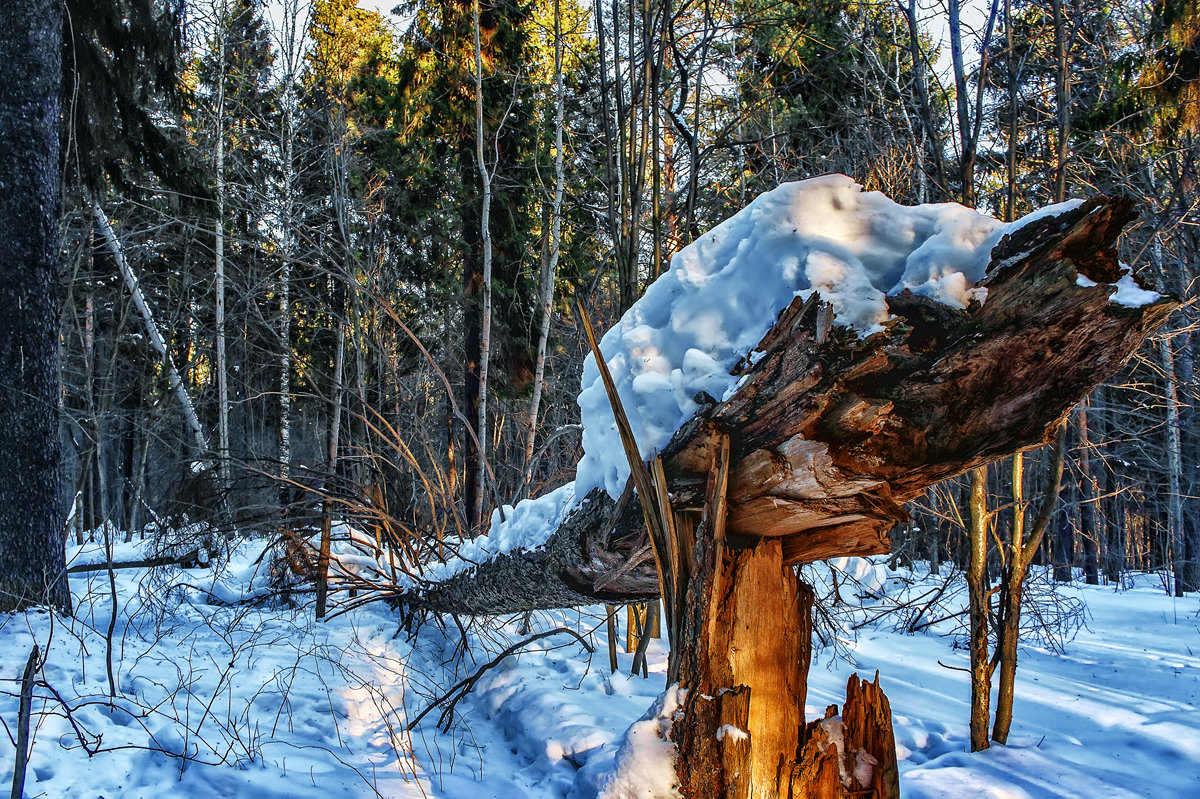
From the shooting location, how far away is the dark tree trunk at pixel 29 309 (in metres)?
4.86

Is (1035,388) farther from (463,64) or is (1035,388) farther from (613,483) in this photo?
(463,64)

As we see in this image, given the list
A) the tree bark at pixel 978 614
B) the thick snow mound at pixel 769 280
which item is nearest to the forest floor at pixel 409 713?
the tree bark at pixel 978 614

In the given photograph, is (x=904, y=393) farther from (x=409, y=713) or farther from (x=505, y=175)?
(x=505, y=175)

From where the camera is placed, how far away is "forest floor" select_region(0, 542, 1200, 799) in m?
3.07

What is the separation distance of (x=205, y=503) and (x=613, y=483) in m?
4.29

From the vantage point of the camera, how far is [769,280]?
160cm

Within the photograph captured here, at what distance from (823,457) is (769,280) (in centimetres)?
46

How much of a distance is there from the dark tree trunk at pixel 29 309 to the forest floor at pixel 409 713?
559 millimetres

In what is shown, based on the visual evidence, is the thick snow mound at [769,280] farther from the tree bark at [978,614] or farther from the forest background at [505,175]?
the tree bark at [978,614]

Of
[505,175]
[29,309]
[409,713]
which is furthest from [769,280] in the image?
[505,175]

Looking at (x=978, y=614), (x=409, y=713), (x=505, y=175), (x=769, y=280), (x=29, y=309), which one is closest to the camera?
(x=769, y=280)

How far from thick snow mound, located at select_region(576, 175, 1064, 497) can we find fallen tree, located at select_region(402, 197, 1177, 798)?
5cm

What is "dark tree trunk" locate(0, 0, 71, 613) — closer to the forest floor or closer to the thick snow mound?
the forest floor

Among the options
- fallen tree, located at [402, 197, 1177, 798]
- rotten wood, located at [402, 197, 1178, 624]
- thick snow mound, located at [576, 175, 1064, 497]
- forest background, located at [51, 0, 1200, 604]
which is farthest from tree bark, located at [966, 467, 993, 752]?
thick snow mound, located at [576, 175, 1064, 497]
